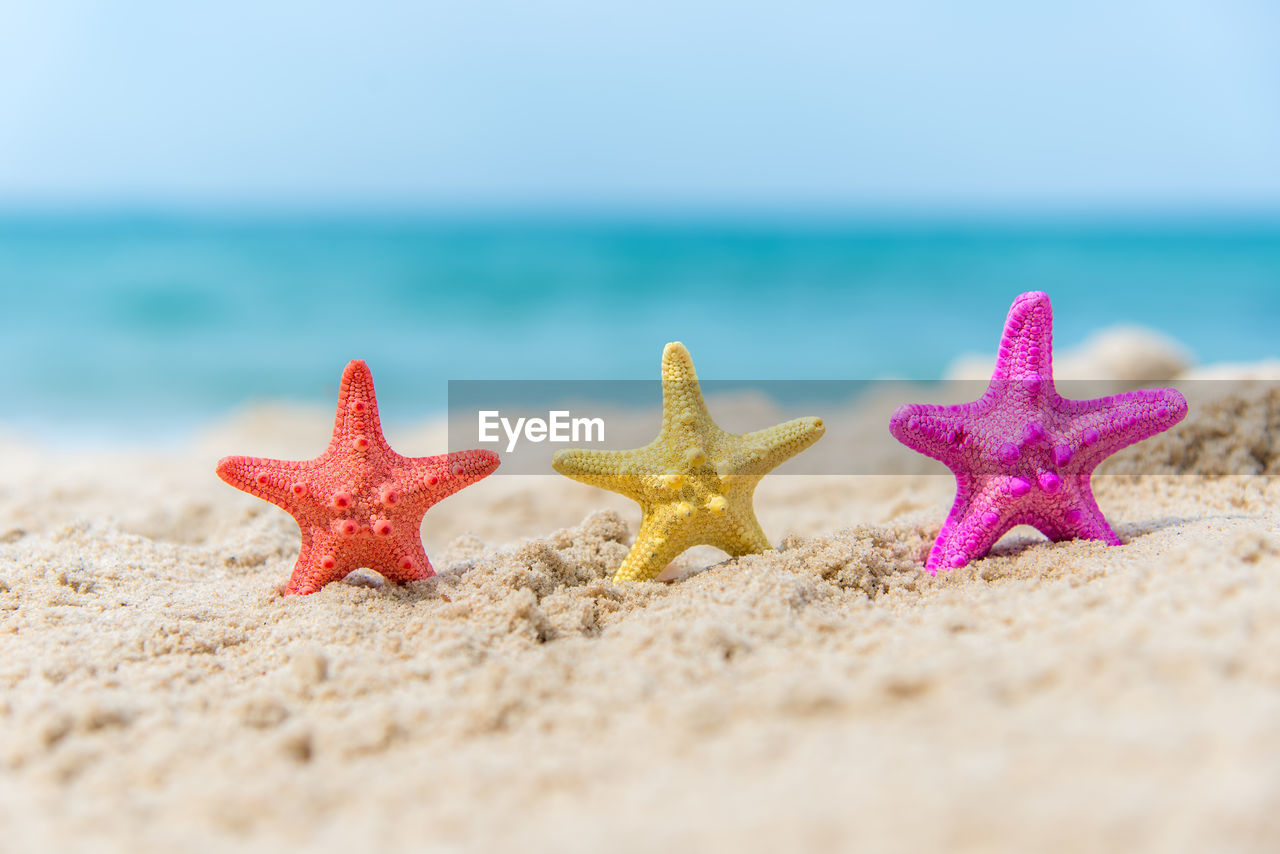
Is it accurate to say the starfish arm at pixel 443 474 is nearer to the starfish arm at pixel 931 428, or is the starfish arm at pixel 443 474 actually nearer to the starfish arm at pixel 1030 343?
the starfish arm at pixel 931 428

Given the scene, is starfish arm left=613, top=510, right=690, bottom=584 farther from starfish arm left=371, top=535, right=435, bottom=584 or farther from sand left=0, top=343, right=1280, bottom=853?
starfish arm left=371, top=535, right=435, bottom=584

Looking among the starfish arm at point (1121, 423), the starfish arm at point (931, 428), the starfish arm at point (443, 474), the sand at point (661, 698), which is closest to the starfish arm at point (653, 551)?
the sand at point (661, 698)

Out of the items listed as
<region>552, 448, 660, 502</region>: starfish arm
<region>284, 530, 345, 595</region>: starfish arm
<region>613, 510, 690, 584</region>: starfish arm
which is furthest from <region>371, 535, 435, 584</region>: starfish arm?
<region>613, 510, 690, 584</region>: starfish arm

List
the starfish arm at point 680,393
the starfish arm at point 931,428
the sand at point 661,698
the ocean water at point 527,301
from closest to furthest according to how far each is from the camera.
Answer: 1. the sand at point 661,698
2. the starfish arm at point 931,428
3. the starfish arm at point 680,393
4. the ocean water at point 527,301

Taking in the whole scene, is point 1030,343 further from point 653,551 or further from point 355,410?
point 355,410

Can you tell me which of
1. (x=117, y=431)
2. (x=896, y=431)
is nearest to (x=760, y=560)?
(x=896, y=431)

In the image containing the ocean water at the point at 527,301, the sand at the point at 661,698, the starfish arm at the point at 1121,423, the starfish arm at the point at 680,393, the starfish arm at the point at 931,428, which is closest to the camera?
the sand at the point at 661,698

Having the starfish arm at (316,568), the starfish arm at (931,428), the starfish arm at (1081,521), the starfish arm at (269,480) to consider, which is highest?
the starfish arm at (931,428)
